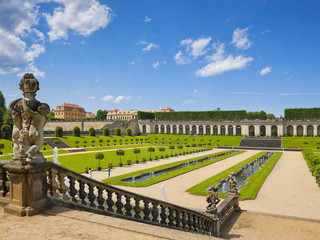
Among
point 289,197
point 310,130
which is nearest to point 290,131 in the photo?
point 310,130

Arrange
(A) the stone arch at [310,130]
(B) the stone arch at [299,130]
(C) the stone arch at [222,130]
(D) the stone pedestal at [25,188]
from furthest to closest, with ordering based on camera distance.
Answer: (C) the stone arch at [222,130]
(B) the stone arch at [299,130]
(A) the stone arch at [310,130]
(D) the stone pedestal at [25,188]

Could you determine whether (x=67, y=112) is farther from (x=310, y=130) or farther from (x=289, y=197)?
(x=289, y=197)

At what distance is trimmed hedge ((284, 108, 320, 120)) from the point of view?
79688 mm

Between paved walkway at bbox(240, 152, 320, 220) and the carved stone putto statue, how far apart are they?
44.5 feet

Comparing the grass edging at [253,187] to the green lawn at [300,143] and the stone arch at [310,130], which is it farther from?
the stone arch at [310,130]

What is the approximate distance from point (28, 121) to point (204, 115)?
3645 inches

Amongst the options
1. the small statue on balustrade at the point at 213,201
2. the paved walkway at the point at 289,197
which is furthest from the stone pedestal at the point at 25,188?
the paved walkway at the point at 289,197

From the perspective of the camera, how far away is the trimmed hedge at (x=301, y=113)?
7969cm

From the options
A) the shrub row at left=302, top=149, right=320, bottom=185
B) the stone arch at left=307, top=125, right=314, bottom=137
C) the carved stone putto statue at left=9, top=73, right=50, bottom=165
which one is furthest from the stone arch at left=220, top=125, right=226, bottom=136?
the carved stone putto statue at left=9, top=73, right=50, bottom=165

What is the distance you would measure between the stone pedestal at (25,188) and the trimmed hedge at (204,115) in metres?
88.8

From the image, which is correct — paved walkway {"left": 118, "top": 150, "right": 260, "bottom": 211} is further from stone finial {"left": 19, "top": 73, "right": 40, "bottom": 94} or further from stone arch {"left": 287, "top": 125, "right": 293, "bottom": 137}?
stone arch {"left": 287, "top": 125, "right": 293, "bottom": 137}

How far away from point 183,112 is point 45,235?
320ft

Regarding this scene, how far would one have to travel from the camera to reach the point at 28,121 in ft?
18.4

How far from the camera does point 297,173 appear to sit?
1064 inches
